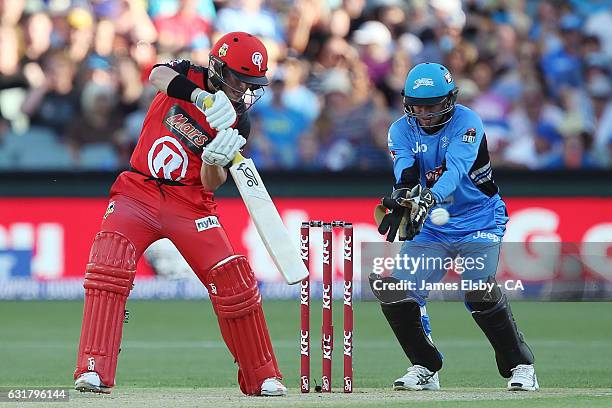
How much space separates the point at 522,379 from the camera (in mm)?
7578

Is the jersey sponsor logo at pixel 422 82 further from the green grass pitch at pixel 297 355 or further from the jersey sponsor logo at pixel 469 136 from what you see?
the green grass pitch at pixel 297 355

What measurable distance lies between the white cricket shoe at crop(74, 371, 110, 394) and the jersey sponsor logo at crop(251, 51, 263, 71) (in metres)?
1.89

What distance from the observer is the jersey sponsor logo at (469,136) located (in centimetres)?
746

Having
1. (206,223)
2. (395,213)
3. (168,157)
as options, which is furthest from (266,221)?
(395,213)

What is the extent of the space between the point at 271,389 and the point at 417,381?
0.99 meters

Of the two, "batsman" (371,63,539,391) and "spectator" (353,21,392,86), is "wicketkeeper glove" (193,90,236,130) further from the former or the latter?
"spectator" (353,21,392,86)

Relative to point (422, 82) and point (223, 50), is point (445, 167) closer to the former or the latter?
point (422, 82)

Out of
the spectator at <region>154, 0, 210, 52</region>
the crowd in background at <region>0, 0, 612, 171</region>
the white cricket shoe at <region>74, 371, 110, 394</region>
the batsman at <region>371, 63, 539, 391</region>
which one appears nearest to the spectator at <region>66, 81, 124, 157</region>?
the crowd in background at <region>0, 0, 612, 171</region>

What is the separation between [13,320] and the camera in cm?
1248

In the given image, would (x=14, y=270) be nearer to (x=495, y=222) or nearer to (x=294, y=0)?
(x=294, y=0)

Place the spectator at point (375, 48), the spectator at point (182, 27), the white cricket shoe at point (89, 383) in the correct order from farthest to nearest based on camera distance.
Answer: the spectator at point (375, 48) → the spectator at point (182, 27) → the white cricket shoe at point (89, 383)

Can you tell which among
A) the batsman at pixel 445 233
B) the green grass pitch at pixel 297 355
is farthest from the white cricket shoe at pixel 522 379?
the green grass pitch at pixel 297 355

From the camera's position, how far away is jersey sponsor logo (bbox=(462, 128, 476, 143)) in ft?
24.5

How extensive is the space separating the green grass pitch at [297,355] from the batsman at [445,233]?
269 mm
